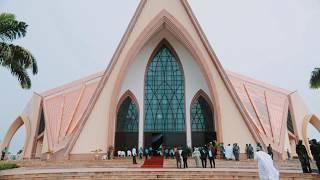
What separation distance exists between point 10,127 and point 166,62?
19.7 m

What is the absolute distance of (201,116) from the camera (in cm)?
2448

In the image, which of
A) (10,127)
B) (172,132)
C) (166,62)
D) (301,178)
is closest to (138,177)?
(301,178)

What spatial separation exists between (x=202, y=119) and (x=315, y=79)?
11.4m

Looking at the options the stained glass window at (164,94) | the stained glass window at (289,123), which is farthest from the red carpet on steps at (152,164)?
the stained glass window at (289,123)

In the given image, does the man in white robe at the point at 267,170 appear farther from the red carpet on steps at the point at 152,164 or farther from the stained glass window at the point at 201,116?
the stained glass window at the point at 201,116

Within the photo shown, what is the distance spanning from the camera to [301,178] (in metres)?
9.45

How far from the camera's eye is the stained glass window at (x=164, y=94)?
24.1 metres

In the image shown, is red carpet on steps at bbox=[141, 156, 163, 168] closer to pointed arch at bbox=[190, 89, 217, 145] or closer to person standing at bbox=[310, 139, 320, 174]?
pointed arch at bbox=[190, 89, 217, 145]

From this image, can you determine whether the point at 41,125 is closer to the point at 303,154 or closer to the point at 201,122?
the point at 201,122

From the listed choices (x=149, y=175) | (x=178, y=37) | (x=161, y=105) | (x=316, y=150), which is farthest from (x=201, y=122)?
(x=316, y=150)

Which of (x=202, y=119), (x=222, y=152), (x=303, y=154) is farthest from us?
(x=202, y=119)

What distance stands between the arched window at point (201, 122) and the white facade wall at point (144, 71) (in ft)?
1.69

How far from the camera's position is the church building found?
2166 centimetres

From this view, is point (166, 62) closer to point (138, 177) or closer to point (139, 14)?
point (139, 14)
